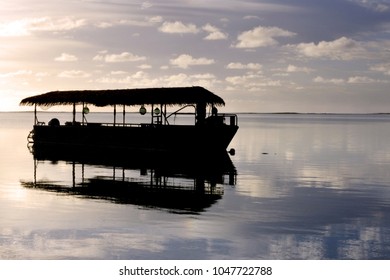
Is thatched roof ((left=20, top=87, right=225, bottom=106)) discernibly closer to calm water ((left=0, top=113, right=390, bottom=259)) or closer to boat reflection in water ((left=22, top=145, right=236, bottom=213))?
boat reflection in water ((left=22, top=145, right=236, bottom=213))

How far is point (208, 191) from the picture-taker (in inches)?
939

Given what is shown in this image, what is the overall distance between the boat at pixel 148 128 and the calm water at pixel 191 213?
7.18 m

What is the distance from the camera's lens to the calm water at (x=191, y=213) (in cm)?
1404

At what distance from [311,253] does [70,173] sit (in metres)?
18.7

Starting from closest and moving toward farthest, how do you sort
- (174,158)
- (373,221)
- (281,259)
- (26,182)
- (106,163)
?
(281,259), (373,221), (26,182), (106,163), (174,158)

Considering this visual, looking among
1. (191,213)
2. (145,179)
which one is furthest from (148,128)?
(191,213)

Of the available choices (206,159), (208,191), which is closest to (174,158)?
(206,159)

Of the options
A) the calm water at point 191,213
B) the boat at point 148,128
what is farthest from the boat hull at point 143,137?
the calm water at point 191,213

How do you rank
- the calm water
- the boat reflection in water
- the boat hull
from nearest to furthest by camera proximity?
the calm water
the boat reflection in water
the boat hull

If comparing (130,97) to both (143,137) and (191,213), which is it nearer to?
(143,137)

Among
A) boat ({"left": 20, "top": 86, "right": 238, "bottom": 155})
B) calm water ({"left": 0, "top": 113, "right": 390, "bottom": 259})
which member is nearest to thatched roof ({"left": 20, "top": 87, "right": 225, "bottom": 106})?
boat ({"left": 20, "top": 86, "right": 238, "bottom": 155})

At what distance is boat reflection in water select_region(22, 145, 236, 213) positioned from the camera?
70.8ft

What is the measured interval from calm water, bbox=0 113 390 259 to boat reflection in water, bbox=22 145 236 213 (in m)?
0.05

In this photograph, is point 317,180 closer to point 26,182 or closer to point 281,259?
point 26,182
